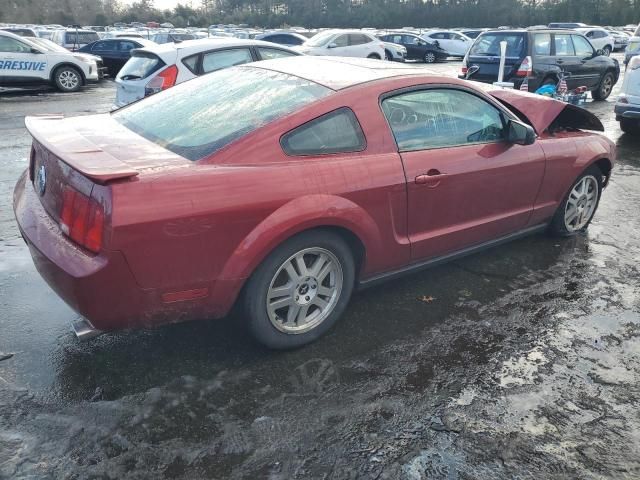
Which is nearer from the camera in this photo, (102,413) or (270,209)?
(102,413)

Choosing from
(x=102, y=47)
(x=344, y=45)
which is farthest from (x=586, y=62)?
(x=102, y=47)

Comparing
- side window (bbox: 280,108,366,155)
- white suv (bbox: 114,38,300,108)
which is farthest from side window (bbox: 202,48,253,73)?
side window (bbox: 280,108,366,155)

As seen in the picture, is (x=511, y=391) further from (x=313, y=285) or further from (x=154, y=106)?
(x=154, y=106)

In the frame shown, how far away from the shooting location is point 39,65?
14.0 metres

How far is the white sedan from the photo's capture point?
2831 centimetres

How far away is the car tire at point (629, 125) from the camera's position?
9.60 meters

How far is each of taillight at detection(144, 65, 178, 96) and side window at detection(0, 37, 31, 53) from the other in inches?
310

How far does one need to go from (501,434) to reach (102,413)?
1.88 metres

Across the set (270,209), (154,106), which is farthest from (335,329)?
(154,106)

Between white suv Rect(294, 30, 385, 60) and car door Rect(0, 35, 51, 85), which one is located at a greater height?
white suv Rect(294, 30, 385, 60)

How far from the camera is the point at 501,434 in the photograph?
2.62m

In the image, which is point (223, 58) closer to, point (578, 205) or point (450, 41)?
point (578, 205)

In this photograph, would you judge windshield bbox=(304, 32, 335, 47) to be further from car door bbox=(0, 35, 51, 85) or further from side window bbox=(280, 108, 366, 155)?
side window bbox=(280, 108, 366, 155)

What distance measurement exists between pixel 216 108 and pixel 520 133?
2084 mm
